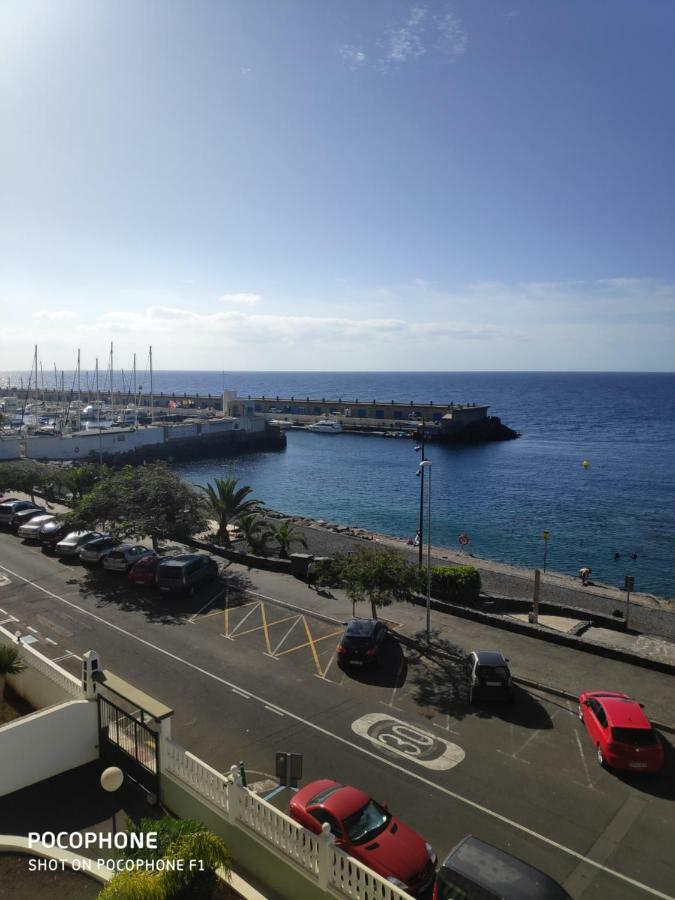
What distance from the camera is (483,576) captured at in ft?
104

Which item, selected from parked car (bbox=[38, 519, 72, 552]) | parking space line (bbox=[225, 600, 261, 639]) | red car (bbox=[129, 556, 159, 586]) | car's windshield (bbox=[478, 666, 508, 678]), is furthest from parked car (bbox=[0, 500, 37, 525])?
car's windshield (bbox=[478, 666, 508, 678])

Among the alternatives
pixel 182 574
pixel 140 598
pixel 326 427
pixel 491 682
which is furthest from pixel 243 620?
pixel 326 427

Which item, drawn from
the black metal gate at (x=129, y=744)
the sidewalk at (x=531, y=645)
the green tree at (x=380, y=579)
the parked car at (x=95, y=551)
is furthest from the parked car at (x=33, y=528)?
the black metal gate at (x=129, y=744)

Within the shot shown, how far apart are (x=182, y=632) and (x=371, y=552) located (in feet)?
22.1

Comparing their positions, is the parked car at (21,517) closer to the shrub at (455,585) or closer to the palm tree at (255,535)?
the palm tree at (255,535)

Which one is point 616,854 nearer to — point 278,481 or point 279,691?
point 279,691

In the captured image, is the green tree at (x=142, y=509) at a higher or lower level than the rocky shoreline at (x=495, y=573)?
higher

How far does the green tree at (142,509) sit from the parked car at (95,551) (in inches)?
26.0

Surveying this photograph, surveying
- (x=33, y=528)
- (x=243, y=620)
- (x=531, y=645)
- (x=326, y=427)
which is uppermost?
(x=326, y=427)

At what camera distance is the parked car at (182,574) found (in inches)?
938

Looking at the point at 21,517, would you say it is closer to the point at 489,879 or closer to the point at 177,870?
the point at 177,870

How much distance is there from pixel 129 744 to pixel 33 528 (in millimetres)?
23470

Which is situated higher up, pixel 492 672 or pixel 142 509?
pixel 142 509

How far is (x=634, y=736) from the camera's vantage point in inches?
512
